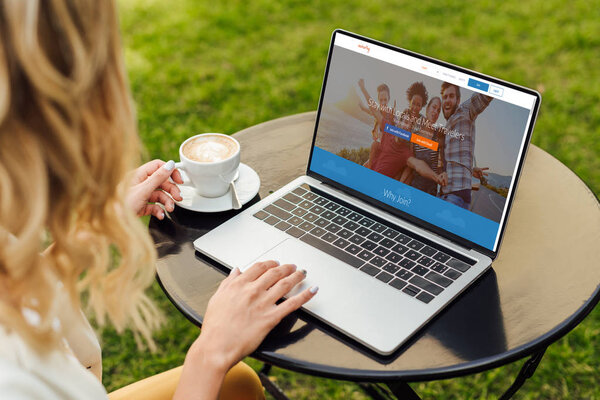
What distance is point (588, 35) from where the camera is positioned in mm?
3564

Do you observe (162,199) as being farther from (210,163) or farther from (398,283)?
(398,283)

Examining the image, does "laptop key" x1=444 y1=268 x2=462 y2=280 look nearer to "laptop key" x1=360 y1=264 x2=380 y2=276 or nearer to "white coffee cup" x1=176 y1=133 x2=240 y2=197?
"laptop key" x1=360 y1=264 x2=380 y2=276

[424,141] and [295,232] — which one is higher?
[424,141]

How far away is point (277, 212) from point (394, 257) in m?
0.30

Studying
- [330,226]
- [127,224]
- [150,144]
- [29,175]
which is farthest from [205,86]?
[29,175]

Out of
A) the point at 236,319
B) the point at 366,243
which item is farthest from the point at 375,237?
the point at 236,319

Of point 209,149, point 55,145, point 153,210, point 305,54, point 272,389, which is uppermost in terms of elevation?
point 55,145

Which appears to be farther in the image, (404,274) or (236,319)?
(404,274)

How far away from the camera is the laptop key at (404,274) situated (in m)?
1.16

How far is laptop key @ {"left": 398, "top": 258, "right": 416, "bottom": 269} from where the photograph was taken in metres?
1.19

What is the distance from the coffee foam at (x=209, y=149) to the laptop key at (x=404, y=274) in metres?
0.50

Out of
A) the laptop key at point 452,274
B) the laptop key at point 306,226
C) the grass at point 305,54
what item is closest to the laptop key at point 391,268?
the laptop key at point 452,274

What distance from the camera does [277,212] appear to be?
4.39ft

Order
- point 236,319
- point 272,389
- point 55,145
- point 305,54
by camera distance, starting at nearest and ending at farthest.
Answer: point 55,145 < point 236,319 < point 272,389 < point 305,54
